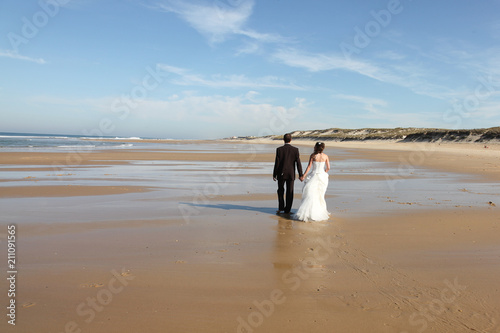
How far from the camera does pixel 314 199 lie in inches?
297

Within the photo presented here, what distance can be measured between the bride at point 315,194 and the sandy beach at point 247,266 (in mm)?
289

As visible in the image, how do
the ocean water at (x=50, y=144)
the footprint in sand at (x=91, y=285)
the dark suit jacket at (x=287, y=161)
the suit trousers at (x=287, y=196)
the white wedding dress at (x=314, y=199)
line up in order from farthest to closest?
the ocean water at (x=50, y=144)
the dark suit jacket at (x=287, y=161)
the suit trousers at (x=287, y=196)
the white wedding dress at (x=314, y=199)
the footprint in sand at (x=91, y=285)

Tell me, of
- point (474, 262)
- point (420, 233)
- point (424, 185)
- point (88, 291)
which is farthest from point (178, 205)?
point (424, 185)

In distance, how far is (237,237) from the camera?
20.2 ft

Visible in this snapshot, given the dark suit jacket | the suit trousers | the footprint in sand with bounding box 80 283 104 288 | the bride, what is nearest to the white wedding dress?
the bride

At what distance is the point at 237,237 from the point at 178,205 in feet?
10.7

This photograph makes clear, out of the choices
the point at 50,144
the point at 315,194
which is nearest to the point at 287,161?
the point at 315,194

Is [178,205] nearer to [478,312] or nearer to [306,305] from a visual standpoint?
[306,305]

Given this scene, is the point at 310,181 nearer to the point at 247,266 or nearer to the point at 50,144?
the point at 247,266

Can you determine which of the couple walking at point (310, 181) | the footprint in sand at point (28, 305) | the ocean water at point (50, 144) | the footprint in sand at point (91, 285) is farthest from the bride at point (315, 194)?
the ocean water at point (50, 144)

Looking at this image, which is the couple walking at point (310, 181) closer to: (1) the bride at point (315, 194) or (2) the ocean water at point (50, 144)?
(1) the bride at point (315, 194)

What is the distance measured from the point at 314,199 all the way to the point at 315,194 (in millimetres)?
120

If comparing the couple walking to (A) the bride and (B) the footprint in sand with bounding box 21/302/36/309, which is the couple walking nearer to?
(A) the bride

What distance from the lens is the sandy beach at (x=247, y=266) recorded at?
3.41m
